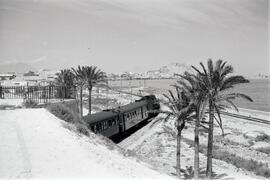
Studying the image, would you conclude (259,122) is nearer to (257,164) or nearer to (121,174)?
(257,164)

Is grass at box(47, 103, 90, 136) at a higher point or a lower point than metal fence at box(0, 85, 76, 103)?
lower

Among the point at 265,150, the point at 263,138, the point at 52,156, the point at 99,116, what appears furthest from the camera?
the point at 263,138

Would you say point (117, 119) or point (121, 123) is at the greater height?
point (117, 119)

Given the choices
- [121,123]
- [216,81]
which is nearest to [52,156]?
[216,81]

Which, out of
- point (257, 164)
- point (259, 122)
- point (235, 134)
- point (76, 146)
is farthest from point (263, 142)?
point (76, 146)

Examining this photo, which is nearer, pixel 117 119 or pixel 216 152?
pixel 216 152

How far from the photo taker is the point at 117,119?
86.8ft

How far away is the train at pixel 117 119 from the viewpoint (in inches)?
857

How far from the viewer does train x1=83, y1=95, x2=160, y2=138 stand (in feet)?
71.4

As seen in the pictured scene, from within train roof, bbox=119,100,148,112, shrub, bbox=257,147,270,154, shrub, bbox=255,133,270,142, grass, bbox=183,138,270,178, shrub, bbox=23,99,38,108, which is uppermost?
shrub, bbox=23,99,38,108

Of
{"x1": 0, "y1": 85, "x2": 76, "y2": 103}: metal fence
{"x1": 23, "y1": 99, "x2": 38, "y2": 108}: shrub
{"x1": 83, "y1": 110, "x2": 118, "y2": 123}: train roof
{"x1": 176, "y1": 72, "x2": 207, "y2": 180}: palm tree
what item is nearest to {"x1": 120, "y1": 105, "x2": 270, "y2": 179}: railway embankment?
{"x1": 176, "y1": 72, "x2": 207, "y2": 180}: palm tree

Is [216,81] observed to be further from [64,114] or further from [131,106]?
[131,106]

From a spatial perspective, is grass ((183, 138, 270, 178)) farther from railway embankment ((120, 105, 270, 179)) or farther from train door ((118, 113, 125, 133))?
train door ((118, 113, 125, 133))

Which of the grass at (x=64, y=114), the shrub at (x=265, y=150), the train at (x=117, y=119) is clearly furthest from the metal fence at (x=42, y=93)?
the shrub at (x=265, y=150)
